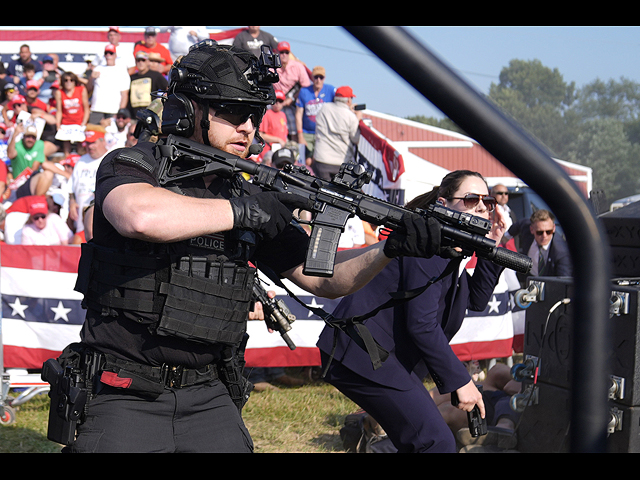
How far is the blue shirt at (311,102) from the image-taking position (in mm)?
12391

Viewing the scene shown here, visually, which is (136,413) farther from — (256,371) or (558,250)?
(558,250)

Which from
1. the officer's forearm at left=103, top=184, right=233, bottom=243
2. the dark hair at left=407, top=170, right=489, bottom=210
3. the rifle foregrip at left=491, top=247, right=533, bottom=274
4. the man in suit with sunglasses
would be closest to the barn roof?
the man in suit with sunglasses

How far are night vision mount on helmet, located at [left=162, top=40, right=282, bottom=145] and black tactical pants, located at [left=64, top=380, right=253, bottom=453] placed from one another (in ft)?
3.45

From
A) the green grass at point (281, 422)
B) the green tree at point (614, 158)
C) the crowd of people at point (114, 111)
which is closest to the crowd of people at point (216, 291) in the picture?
the green grass at point (281, 422)

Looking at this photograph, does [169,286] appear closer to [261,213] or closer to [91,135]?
[261,213]

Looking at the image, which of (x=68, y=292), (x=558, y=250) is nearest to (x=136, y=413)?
(x=68, y=292)

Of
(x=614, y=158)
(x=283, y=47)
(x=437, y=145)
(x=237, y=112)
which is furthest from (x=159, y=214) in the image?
(x=614, y=158)

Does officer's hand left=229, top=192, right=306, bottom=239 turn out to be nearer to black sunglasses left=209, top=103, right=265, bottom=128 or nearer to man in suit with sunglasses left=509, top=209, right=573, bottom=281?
black sunglasses left=209, top=103, right=265, bottom=128

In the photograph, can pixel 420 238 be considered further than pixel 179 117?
No

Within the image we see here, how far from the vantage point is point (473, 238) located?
8.15 feet

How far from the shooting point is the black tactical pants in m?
2.45

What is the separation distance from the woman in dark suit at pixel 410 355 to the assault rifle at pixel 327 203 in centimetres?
94

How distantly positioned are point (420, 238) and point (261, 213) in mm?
593

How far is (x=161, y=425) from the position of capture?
2.55 meters
